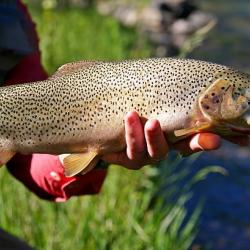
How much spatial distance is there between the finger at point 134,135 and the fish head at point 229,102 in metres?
0.16

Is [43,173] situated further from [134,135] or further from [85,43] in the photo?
[85,43]

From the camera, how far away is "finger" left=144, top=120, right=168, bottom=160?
1953 millimetres

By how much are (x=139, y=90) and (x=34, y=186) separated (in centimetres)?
75

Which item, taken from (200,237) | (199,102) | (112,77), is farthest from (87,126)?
(200,237)

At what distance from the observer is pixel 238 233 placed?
4910mm

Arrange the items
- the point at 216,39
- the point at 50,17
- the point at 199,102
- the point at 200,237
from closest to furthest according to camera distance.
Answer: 1. the point at 199,102
2. the point at 50,17
3. the point at 200,237
4. the point at 216,39

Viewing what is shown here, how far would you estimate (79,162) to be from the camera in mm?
2072

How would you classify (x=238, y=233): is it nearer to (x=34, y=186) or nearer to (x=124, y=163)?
(x=34, y=186)

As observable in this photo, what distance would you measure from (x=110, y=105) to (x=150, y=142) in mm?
145

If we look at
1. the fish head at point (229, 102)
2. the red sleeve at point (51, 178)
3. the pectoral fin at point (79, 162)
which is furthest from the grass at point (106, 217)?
the fish head at point (229, 102)

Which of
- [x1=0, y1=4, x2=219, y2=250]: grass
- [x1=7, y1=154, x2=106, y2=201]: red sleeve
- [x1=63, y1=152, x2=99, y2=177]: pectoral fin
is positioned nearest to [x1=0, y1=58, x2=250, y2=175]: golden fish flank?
[x1=63, y1=152, x2=99, y2=177]: pectoral fin

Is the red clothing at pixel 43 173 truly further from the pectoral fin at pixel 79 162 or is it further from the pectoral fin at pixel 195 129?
the pectoral fin at pixel 195 129

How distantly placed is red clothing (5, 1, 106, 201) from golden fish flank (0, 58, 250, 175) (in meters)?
0.36

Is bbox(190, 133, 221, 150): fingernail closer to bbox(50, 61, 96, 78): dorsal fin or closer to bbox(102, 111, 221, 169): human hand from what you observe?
bbox(102, 111, 221, 169): human hand
